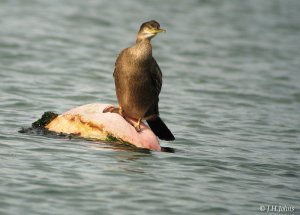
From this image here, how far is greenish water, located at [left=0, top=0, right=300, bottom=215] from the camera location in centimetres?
858

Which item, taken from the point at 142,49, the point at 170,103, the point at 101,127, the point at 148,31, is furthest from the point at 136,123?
the point at 170,103

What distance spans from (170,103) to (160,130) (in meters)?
4.39

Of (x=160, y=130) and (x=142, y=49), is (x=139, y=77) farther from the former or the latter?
(x=160, y=130)

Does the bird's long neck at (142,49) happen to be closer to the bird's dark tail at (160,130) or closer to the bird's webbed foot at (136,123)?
the bird's webbed foot at (136,123)

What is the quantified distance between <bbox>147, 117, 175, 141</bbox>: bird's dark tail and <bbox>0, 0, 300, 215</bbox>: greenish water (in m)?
0.34

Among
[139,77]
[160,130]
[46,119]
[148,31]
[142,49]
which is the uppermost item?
[148,31]

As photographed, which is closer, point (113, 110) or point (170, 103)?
point (113, 110)

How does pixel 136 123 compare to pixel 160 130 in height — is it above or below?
above

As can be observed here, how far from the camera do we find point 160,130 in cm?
1088

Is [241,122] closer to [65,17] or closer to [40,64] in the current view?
[40,64]


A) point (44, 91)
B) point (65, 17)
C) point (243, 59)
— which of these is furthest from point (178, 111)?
point (65, 17)

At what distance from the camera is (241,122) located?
14.0 m

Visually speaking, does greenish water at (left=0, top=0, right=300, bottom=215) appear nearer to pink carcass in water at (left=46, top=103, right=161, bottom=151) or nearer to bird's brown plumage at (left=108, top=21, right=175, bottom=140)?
pink carcass in water at (left=46, top=103, right=161, bottom=151)

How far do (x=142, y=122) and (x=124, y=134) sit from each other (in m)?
0.56
